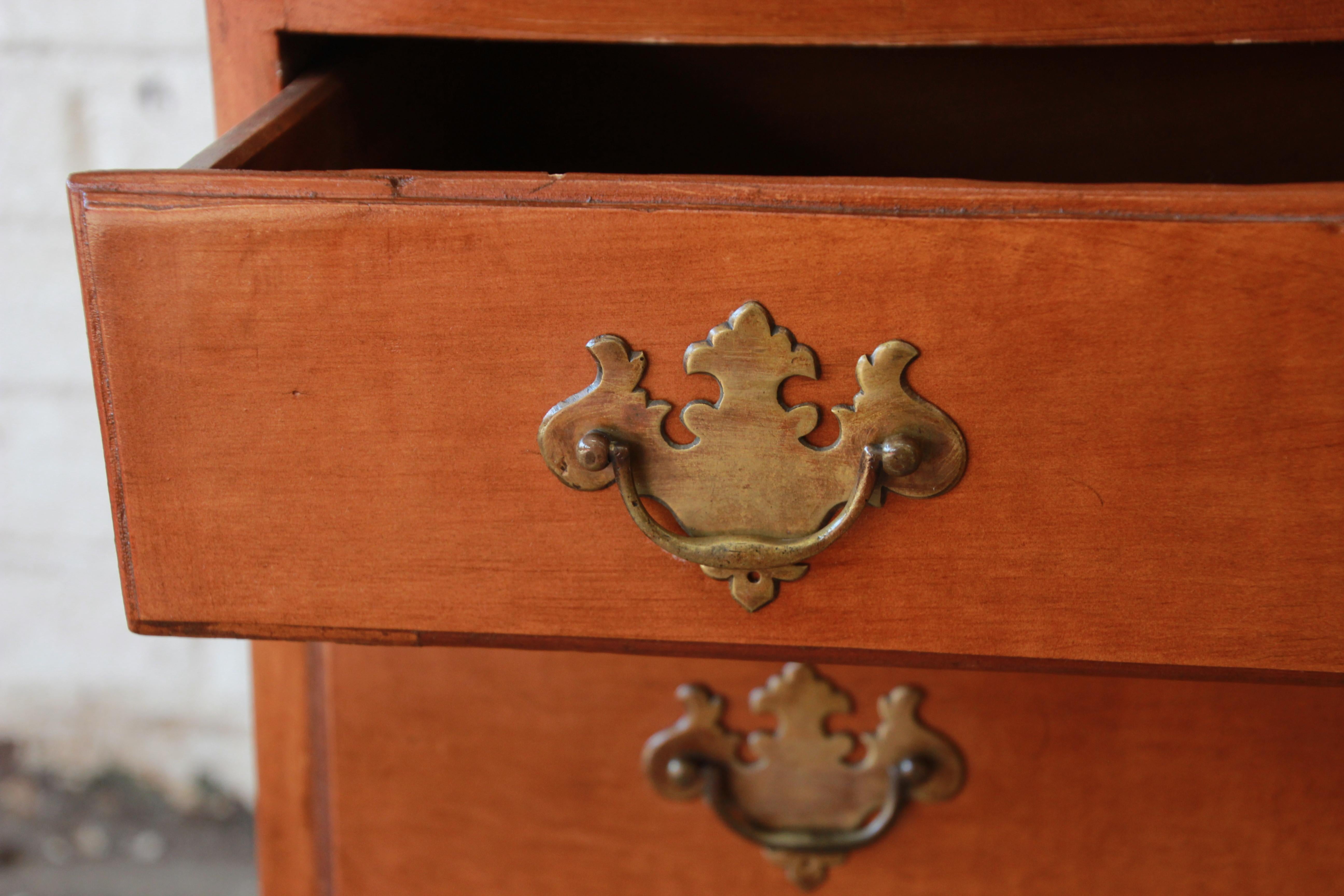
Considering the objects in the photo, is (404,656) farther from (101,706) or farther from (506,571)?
(101,706)

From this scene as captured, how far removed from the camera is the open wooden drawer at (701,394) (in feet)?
1.04

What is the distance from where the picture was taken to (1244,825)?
1.70 feet

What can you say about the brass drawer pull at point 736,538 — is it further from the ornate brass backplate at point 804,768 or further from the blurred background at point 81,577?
the blurred background at point 81,577

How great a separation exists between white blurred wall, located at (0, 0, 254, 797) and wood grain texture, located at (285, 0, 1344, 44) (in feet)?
1.62

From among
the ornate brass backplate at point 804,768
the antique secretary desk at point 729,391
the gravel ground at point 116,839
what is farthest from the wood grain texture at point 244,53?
the gravel ground at point 116,839

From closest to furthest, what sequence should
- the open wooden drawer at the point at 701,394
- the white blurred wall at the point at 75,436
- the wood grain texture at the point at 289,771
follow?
the open wooden drawer at the point at 701,394 < the wood grain texture at the point at 289,771 < the white blurred wall at the point at 75,436

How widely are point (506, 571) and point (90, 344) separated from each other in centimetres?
16

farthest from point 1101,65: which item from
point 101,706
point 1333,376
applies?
point 101,706

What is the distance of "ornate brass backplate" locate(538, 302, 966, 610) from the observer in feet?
1.10

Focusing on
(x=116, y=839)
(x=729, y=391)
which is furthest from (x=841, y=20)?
(x=116, y=839)

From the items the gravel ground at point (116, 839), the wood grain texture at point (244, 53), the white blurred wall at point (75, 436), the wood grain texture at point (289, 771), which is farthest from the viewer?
the gravel ground at point (116, 839)

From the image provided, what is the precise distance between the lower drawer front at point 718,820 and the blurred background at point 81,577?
0.47m

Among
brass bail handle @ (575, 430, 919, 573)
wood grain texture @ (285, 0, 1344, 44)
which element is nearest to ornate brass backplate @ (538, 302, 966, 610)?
brass bail handle @ (575, 430, 919, 573)

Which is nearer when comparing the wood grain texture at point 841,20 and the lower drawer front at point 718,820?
the wood grain texture at point 841,20
